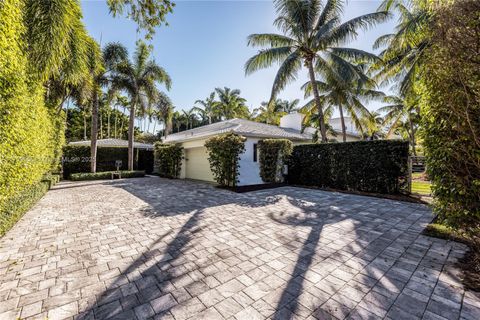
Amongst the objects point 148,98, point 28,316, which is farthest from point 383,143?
point 148,98

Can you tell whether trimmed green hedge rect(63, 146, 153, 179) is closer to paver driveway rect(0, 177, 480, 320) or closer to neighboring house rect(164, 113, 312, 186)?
neighboring house rect(164, 113, 312, 186)

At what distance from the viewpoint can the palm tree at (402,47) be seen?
30.7ft

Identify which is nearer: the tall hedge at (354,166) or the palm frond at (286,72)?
the tall hedge at (354,166)

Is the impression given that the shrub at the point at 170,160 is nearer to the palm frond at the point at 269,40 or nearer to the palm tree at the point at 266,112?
the palm frond at the point at 269,40

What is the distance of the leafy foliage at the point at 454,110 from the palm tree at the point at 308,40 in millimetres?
8777

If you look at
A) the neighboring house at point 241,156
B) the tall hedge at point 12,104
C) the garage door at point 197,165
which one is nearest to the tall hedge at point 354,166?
the neighboring house at point 241,156

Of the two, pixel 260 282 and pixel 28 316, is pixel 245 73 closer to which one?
pixel 260 282

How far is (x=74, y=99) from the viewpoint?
13711 mm

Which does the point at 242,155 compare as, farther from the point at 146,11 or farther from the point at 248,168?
the point at 146,11

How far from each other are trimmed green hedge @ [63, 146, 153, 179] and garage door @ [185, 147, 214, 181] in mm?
6697

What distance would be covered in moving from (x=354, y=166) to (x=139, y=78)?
51.4 feet

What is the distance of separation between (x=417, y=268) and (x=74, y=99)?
710 inches

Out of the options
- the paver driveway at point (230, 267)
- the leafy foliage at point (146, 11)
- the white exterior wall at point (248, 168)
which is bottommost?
the paver driveway at point (230, 267)

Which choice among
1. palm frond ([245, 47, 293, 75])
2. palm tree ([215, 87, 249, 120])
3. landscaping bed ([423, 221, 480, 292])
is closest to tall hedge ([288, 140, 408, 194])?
landscaping bed ([423, 221, 480, 292])
